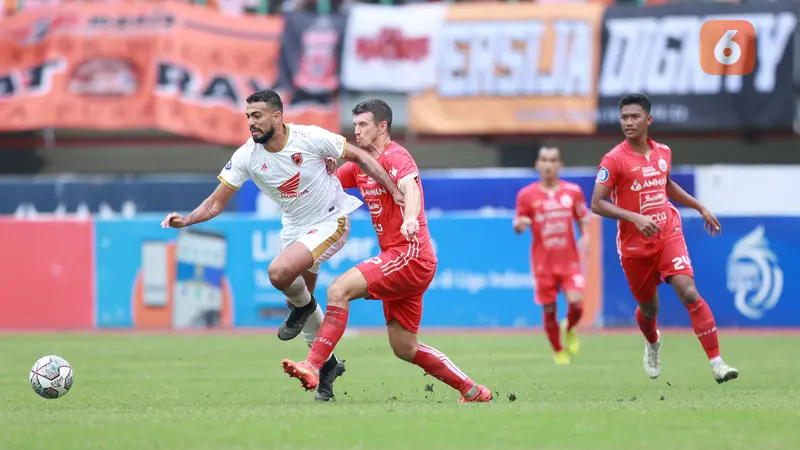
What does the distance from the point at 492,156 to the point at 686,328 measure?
8.85m

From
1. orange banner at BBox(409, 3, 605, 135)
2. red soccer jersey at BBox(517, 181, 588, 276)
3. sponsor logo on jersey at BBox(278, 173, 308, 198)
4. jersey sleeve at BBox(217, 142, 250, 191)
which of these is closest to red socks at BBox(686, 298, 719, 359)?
sponsor logo on jersey at BBox(278, 173, 308, 198)

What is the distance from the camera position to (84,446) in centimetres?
686

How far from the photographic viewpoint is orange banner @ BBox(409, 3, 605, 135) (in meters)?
25.7

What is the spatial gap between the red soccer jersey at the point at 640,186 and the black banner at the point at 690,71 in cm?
1478

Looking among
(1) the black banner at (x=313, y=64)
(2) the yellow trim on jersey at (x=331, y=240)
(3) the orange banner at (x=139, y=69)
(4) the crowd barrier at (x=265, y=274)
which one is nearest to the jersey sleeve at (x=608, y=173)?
(2) the yellow trim on jersey at (x=331, y=240)

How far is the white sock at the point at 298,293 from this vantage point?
9523mm

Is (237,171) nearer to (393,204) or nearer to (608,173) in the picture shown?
(393,204)

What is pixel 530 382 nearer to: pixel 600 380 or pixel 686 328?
pixel 600 380

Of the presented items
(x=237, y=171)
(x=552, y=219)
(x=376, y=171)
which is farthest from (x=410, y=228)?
(x=552, y=219)

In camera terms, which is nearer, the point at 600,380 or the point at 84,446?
the point at 84,446

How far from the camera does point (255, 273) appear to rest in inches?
819

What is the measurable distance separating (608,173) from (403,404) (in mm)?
2807

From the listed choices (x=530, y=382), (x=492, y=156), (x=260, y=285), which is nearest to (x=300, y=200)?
(x=530, y=382)

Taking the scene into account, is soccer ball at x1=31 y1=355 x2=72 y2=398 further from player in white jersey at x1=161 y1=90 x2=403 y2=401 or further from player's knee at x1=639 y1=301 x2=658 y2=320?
player's knee at x1=639 y1=301 x2=658 y2=320
